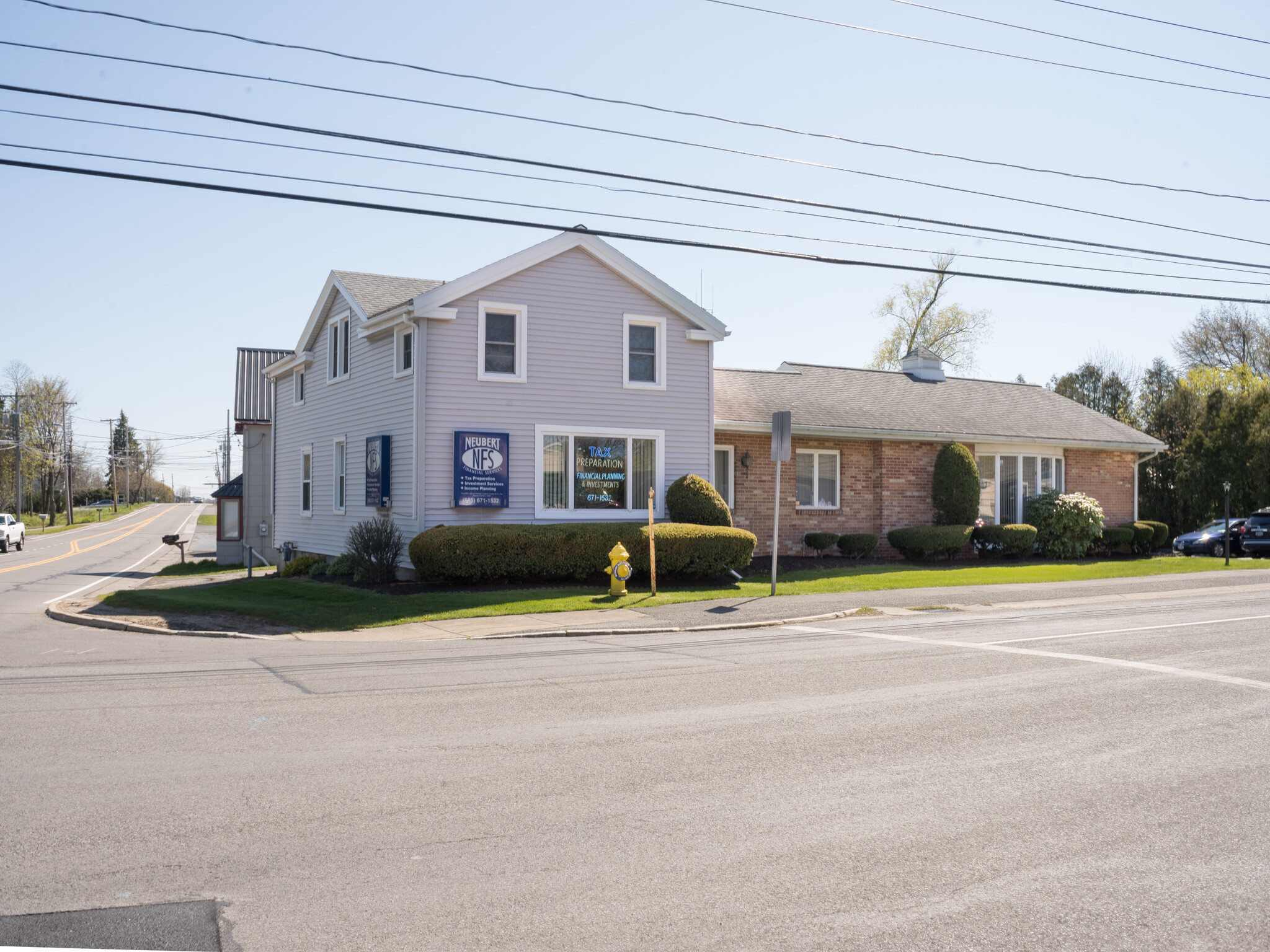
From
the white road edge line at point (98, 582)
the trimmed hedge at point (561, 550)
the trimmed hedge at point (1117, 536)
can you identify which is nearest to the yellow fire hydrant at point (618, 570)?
the trimmed hedge at point (561, 550)

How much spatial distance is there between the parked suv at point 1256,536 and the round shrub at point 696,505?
1945 cm

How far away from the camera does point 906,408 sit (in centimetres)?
2839

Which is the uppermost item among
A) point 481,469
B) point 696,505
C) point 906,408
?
point 906,408

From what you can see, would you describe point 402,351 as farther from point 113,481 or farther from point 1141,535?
point 113,481

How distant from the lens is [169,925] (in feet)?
13.2

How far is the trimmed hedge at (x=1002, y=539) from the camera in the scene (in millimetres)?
26000

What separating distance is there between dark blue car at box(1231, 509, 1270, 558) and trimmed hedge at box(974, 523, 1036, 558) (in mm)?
9074

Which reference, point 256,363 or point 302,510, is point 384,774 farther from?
point 256,363

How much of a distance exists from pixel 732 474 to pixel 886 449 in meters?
4.73

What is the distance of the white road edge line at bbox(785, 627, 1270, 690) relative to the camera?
9547 mm

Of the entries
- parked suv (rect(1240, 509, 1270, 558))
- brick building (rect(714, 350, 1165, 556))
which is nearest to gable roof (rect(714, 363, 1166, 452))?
brick building (rect(714, 350, 1165, 556))

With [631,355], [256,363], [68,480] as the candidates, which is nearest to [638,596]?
[631,355]

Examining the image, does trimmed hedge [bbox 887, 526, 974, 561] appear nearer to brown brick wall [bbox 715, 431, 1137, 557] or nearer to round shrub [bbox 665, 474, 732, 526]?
brown brick wall [bbox 715, 431, 1137, 557]

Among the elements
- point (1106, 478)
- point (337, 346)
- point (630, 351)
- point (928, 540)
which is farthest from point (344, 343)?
point (1106, 478)
